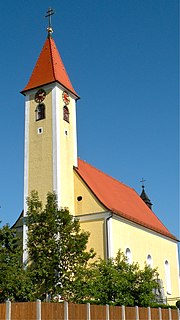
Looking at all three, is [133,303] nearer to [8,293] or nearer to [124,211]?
[8,293]

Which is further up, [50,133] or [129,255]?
[50,133]

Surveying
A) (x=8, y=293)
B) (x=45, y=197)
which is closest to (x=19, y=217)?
(x=45, y=197)

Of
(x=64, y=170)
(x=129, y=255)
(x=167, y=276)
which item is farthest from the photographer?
(x=167, y=276)

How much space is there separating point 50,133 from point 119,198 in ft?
33.7

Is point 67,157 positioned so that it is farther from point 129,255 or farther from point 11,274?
point 11,274

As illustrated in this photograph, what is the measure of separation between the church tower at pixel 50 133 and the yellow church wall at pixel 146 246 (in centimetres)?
403

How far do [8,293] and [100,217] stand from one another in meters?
11.1

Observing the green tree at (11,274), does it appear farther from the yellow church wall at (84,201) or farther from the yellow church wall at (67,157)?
the yellow church wall at (84,201)

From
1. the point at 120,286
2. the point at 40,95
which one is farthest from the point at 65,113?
the point at 120,286

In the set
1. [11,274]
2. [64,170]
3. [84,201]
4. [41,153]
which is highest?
[41,153]

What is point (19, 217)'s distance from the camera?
37625mm

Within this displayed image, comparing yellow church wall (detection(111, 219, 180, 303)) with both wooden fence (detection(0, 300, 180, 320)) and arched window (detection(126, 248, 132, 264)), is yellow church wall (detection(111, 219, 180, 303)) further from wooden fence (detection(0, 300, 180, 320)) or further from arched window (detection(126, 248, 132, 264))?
wooden fence (detection(0, 300, 180, 320))

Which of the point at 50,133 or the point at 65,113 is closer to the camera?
the point at 50,133

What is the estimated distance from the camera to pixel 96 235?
34969 mm
